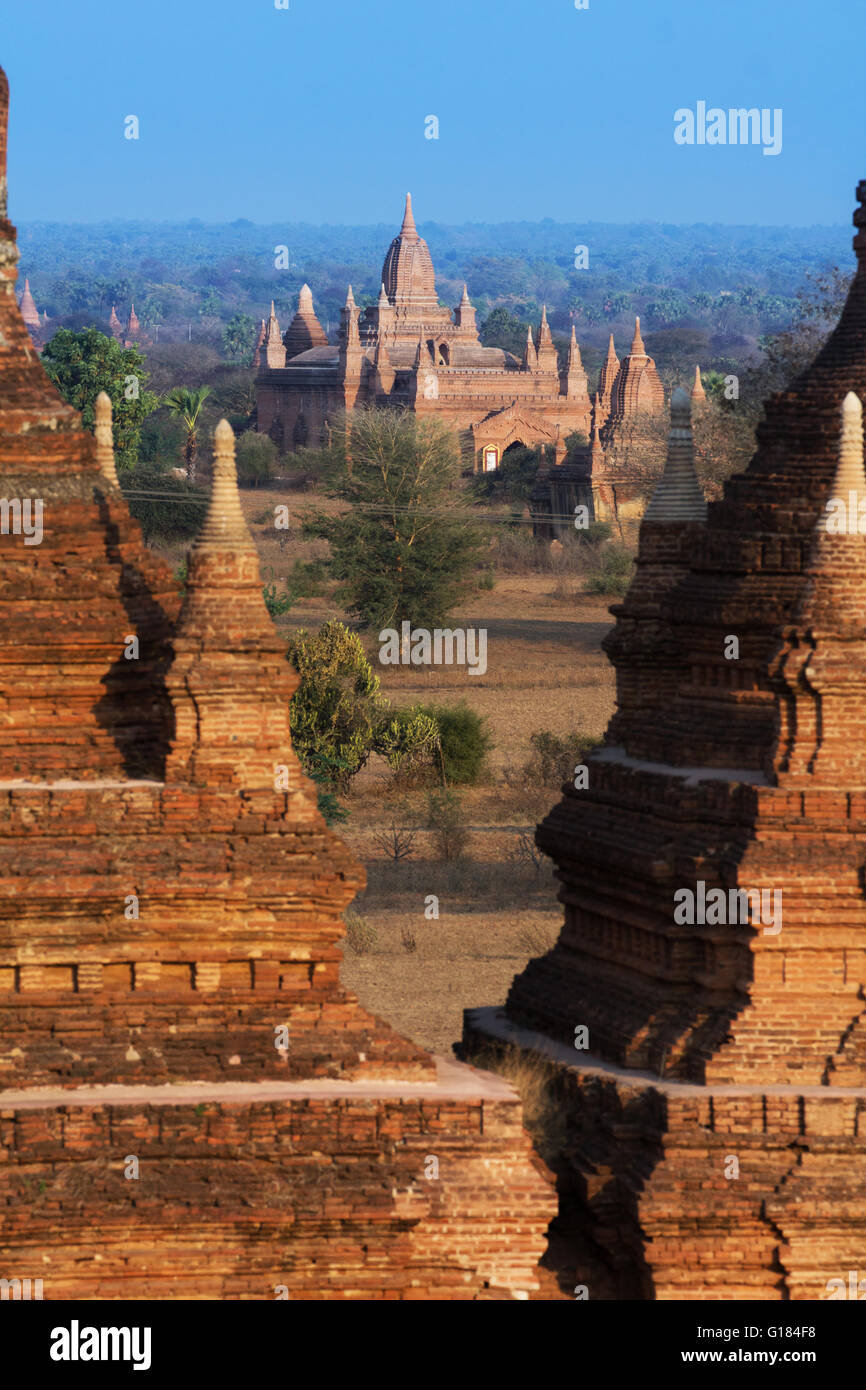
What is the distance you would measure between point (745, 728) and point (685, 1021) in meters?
1.96

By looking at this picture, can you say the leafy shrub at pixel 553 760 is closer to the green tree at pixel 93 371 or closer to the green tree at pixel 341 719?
the green tree at pixel 341 719

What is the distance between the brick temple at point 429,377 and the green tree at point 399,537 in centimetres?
2939

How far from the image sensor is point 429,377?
96250 mm

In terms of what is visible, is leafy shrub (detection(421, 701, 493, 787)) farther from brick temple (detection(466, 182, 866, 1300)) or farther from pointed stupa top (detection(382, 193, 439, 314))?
pointed stupa top (detection(382, 193, 439, 314))

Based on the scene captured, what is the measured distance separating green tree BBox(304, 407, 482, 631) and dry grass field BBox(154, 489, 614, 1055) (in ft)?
4.87

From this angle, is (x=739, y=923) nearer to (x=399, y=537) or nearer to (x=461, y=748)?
(x=461, y=748)

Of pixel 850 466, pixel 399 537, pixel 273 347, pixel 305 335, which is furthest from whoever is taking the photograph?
pixel 305 335

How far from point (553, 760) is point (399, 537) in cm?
1857

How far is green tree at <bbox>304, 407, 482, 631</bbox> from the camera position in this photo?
175 feet

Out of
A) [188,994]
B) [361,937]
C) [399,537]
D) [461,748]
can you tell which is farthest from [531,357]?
[188,994]

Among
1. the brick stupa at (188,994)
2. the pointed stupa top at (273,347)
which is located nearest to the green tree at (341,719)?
the brick stupa at (188,994)

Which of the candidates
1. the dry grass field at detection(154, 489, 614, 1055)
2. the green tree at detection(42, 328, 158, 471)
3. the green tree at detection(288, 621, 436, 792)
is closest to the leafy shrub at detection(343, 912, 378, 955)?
the dry grass field at detection(154, 489, 614, 1055)

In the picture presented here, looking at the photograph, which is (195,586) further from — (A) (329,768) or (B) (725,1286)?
(A) (329,768)

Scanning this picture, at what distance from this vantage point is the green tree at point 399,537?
175ft
